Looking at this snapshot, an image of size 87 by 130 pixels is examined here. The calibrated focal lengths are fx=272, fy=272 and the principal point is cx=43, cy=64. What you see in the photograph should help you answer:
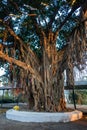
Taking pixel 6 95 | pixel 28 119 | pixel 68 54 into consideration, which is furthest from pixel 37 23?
pixel 6 95

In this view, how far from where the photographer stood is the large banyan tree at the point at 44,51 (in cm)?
1278

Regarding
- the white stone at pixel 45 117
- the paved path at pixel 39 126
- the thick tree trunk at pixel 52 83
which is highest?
the thick tree trunk at pixel 52 83

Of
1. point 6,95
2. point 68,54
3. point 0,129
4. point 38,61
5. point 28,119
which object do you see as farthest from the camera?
point 6,95

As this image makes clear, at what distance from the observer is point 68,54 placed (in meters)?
12.9

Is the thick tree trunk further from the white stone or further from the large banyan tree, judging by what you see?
the white stone

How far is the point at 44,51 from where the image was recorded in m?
13.9

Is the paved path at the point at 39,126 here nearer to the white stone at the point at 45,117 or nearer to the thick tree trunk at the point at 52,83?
the white stone at the point at 45,117

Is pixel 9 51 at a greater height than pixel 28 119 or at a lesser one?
greater

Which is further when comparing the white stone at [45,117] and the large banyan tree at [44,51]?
the large banyan tree at [44,51]

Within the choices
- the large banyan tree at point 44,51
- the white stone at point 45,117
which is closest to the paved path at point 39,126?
the white stone at point 45,117

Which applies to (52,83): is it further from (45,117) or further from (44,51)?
(45,117)

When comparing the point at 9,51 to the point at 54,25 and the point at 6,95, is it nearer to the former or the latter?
the point at 54,25

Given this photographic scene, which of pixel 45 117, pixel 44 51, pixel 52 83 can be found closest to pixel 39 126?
pixel 45 117

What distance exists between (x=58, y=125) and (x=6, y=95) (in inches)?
752
